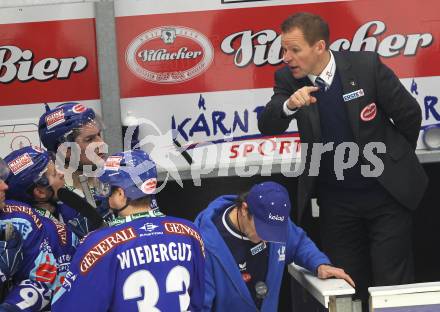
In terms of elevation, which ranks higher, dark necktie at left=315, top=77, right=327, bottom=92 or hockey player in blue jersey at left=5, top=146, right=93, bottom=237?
dark necktie at left=315, top=77, right=327, bottom=92

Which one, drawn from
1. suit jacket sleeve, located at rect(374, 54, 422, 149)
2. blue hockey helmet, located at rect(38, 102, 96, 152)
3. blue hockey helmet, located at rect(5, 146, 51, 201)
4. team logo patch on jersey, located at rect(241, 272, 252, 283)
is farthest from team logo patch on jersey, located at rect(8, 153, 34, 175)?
suit jacket sleeve, located at rect(374, 54, 422, 149)

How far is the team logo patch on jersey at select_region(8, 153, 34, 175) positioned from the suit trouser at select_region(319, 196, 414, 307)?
1.77 metres

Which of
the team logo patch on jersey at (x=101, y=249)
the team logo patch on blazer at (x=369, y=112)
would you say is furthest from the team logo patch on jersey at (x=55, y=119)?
the team logo patch on blazer at (x=369, y=112)

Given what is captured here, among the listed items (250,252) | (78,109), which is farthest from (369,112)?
(78,109)

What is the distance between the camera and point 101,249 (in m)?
3.63

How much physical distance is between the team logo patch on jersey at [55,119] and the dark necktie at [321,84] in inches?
53.2

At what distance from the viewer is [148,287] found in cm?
368

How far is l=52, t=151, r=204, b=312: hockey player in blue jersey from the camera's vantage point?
3635mm

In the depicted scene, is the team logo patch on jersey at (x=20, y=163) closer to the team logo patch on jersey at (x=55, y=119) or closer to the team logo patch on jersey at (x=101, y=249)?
the team logo patch on jersey at (x=55, y=119)

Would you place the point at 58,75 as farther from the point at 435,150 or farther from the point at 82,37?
the point at 435,150

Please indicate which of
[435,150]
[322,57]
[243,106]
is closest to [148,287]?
[322,57]

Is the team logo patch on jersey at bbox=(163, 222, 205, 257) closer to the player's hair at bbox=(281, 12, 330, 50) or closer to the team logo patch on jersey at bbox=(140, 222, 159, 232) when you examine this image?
the team logo patch on jersey at bbox=(140, 222, 159, 232)

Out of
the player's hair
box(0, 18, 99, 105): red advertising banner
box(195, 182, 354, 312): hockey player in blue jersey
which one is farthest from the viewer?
box(0, 18, 99, 105): red advertising banner

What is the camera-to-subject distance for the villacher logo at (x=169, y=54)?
5.70m
